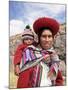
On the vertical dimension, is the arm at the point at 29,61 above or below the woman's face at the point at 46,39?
below

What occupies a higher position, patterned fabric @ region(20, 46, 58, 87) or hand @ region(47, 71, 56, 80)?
patterned fabric @ region(20, 46, 58, 87)

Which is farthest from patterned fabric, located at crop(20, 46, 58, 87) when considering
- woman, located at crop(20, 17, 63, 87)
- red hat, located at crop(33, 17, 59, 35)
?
red hat, located at crop(33, 17, 59, 35)

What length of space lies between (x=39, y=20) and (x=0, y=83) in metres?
0.60

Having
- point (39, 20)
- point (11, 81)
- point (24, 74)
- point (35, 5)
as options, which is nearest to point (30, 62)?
point (24, 74)

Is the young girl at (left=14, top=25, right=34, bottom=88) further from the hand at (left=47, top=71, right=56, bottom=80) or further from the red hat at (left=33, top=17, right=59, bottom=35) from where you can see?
the hand at (left=47, top=71, right=56, bottom=80)

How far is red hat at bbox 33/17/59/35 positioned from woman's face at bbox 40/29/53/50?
4cm

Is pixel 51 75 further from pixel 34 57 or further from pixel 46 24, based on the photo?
pixel 46 24

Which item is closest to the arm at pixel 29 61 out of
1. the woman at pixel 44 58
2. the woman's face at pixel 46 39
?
the woman at pixel 44 58

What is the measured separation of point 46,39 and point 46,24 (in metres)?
0.12

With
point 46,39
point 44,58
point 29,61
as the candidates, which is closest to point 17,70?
point 29,61

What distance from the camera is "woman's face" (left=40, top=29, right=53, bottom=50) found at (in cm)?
169

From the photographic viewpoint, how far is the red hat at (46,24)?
167 centimetres

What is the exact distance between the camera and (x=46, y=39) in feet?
5.58

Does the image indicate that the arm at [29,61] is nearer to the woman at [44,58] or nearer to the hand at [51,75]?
the woman at [44,58]
